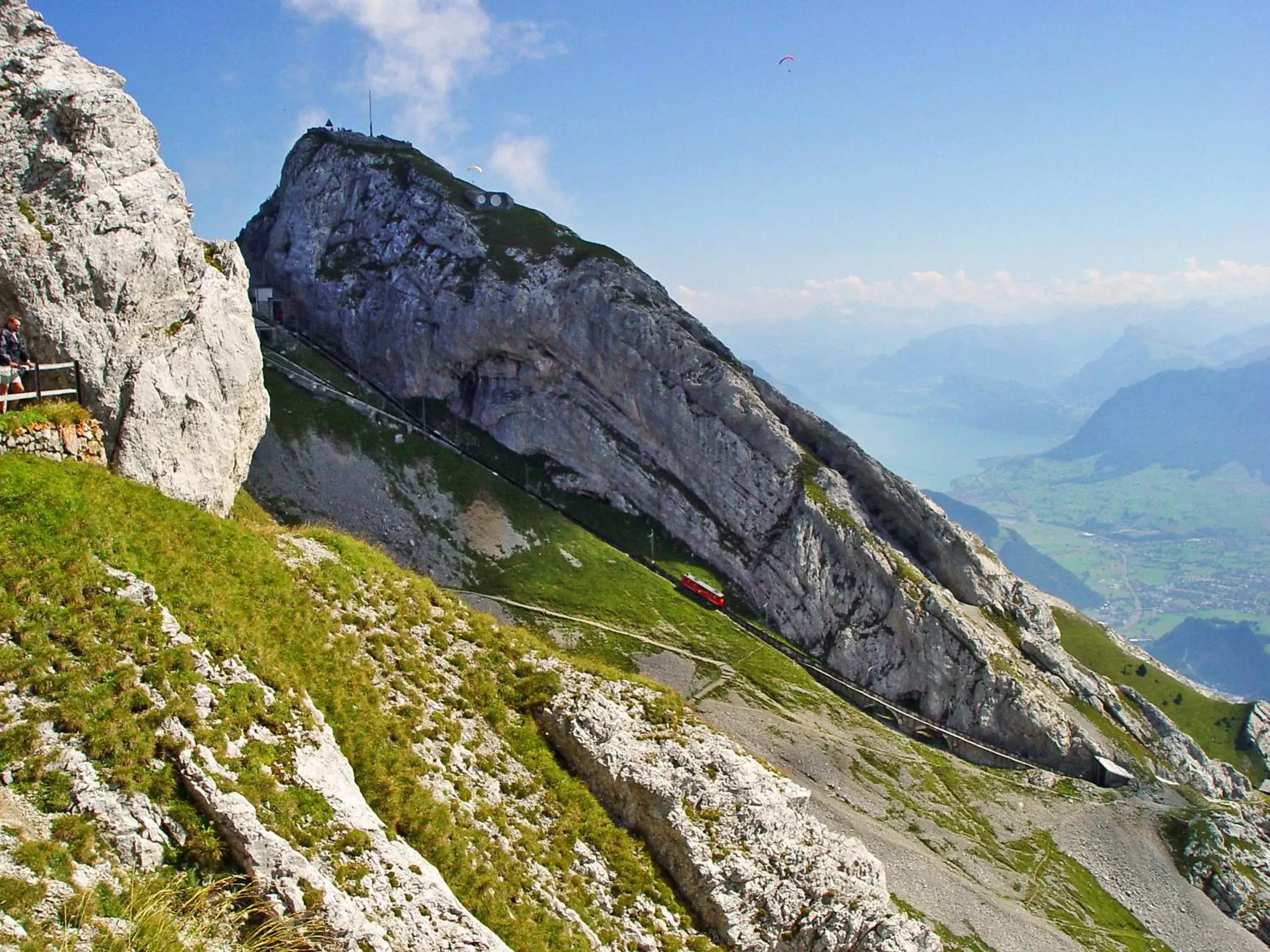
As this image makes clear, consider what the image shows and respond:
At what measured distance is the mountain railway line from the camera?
2889 inches

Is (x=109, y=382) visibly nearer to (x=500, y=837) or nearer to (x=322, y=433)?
(x=500, y=837)

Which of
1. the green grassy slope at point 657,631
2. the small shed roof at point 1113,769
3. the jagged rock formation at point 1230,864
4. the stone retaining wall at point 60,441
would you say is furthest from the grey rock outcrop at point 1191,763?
the stone retaining wall at point 60,441

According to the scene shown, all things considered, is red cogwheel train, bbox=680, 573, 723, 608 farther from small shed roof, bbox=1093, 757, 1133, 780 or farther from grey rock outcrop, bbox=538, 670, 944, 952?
grey rock outcrop, bbox=538, 670, 944, 952

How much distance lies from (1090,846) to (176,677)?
72.8 m

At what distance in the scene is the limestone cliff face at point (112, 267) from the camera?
26812mm

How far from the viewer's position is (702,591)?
258 ft

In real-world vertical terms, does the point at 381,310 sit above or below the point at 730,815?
above

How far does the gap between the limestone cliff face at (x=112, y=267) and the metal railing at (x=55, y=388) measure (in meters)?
0.25

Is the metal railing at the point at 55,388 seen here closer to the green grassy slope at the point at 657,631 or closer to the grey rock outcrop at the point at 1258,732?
the green grassy slope at the point at 657,631

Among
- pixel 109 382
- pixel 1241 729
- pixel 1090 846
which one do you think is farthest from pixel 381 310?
pixel 1241 729

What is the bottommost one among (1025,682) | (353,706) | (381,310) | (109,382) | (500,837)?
(500,837)

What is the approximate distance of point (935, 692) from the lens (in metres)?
76.8

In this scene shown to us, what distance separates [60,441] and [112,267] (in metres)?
8.54

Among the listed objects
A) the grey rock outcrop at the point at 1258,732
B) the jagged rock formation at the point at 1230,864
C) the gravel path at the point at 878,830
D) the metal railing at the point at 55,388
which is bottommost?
the gravel path at the point at 878,830
